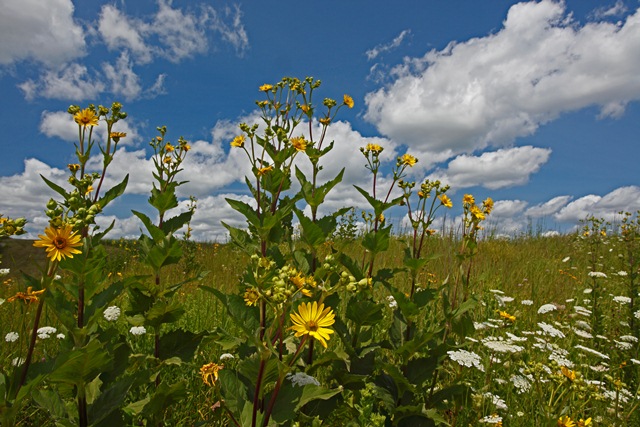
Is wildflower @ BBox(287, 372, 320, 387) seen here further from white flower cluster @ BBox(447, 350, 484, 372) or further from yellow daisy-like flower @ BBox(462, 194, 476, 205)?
yellow daisy-like flower @ BBox(462, 194, 476, 205)

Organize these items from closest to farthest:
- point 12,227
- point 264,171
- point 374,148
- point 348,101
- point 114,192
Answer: point 12,227 → point 114,192 → point 264,171 → point 374,148 → point 348,101

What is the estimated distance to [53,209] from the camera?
62.2 inches

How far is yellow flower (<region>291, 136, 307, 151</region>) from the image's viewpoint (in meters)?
2.41

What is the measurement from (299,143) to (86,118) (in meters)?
1.17

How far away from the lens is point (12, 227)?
1.66 metres

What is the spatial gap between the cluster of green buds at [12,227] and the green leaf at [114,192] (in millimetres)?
326

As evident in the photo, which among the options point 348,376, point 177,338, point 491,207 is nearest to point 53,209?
point 177,338

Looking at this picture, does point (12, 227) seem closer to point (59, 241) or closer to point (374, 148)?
point (59, 241)

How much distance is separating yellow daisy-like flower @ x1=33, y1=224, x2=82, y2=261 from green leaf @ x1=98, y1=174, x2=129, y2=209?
1.68ft

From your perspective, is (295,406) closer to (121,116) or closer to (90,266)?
(90,266)

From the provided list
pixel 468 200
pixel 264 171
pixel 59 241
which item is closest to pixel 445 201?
pixel 468 200

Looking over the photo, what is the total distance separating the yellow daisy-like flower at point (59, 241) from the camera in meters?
1.40

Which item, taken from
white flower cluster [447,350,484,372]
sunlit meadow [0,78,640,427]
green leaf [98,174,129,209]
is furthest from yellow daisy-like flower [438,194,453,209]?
green leaf [98,174,129,209]

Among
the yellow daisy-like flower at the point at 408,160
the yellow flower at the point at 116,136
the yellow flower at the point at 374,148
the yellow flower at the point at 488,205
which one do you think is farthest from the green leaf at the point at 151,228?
the yellow flower at the point at 488,205
